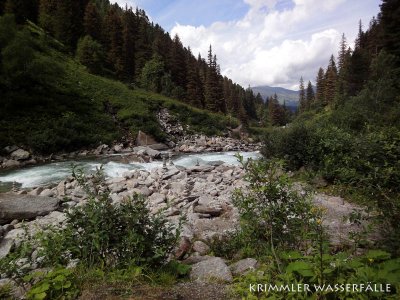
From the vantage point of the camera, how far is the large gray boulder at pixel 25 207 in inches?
327

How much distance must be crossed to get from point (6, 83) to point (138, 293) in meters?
29.7

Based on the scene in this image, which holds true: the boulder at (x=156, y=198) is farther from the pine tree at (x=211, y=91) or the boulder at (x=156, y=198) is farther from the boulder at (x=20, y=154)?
the pine tree at (x=211, y=91)

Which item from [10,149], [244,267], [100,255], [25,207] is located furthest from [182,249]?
[10,149]

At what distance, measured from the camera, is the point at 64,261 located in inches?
144

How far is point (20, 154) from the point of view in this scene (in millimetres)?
21078

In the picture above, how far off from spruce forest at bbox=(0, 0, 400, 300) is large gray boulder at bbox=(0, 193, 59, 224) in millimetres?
38

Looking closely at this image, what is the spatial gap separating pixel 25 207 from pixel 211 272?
739 cm

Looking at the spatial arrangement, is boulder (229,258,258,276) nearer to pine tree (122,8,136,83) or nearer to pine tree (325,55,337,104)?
pine tree (122,8,136,83)

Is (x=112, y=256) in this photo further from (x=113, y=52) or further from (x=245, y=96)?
(x=245, y=96)

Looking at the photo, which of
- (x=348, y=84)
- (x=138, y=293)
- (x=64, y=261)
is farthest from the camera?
(x=348, y=84)

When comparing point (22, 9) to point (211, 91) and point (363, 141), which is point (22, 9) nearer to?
point (211, 91)

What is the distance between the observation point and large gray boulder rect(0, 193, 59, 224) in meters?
8.30

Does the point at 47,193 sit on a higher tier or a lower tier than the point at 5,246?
higher

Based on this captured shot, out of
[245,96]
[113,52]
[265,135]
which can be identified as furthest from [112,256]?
[245,96]
